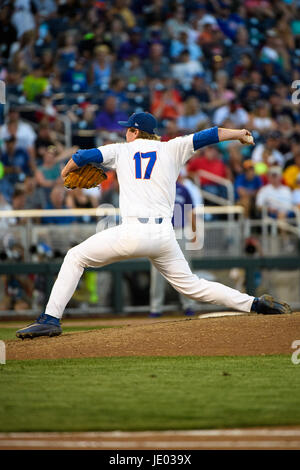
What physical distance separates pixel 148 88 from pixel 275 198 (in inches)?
153

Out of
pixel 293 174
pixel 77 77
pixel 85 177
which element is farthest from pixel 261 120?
pixel 85 177

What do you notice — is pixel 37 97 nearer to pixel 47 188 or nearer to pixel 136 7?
pixel 47 188

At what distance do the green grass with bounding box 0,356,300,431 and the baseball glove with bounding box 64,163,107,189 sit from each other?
64.6 inches

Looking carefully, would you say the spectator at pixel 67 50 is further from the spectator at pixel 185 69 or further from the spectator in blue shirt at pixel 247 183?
the spectator in blue shirt at pixel 247 183

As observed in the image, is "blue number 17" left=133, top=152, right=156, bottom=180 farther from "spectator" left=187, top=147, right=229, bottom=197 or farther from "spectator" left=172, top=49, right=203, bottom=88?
"spectator" left=172, top=49, right=203, bottom=88

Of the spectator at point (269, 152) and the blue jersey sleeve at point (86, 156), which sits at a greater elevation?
the spectator at point (269, 152)

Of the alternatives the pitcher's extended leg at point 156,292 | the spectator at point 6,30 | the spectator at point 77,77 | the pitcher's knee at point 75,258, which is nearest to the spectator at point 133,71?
the spectator at point 77,77

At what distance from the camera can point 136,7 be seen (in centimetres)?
1931

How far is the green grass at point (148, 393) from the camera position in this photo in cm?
513

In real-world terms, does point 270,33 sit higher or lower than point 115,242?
higher

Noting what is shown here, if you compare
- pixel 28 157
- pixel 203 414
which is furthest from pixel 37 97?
pixel 203 414

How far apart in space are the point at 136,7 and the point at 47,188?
6.87m

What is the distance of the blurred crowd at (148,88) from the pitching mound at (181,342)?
6072 millimetres

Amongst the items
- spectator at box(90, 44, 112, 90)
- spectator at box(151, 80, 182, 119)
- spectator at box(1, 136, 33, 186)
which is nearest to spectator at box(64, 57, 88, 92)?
spectator at box(90, 44, 112, 90)
